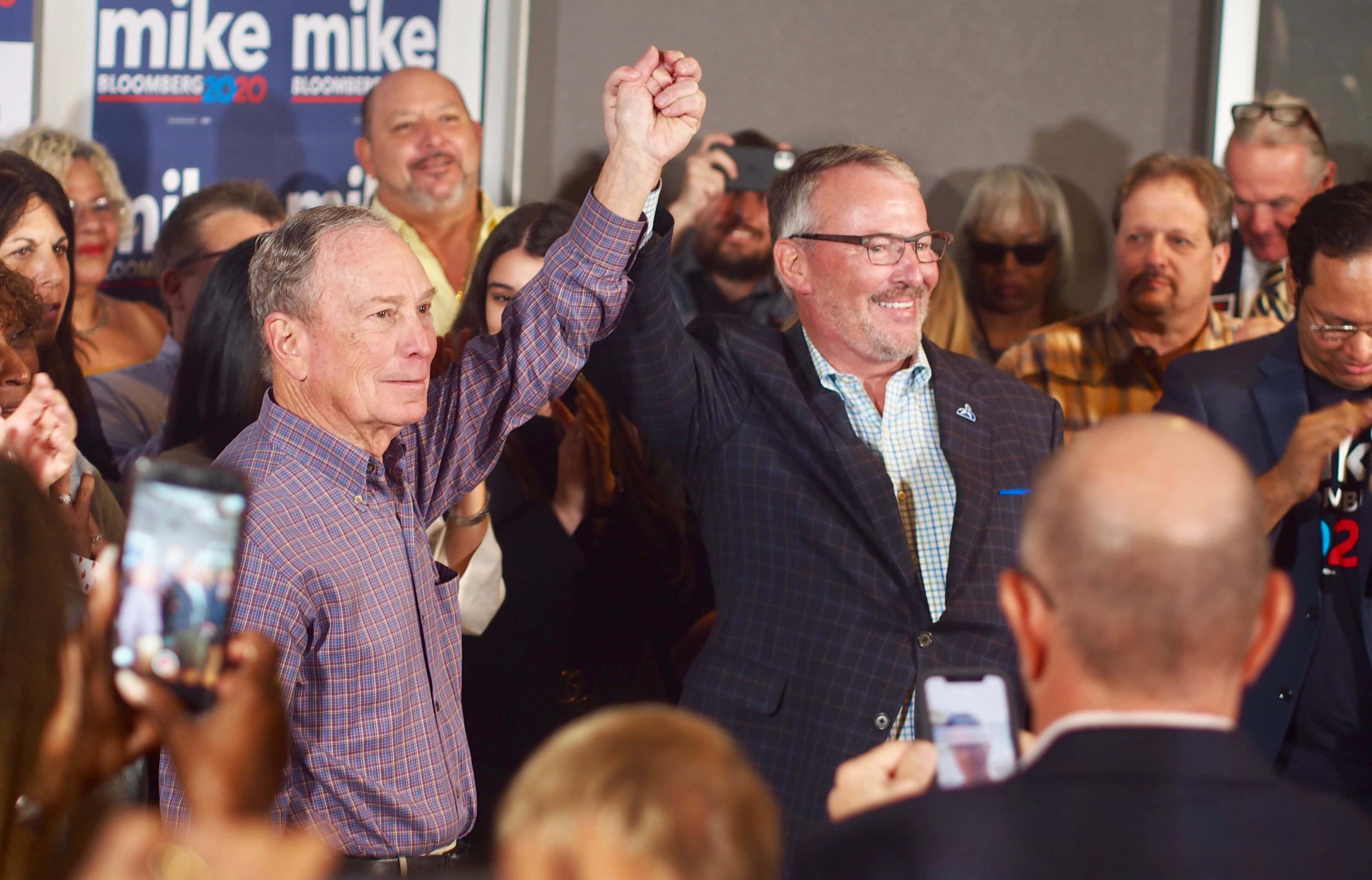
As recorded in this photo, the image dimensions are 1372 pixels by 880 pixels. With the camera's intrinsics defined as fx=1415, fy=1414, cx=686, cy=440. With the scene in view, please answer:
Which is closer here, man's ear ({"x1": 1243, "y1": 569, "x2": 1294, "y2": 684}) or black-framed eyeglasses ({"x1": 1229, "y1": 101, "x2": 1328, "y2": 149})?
man's ear ({"x1": 1243, "y1": 569, "x2": 1294, "y2": 684})

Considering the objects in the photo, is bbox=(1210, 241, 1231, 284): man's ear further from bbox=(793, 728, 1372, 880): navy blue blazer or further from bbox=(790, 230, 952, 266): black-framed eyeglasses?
bbox=(793, 728, 1372, 880): navy blue blazer

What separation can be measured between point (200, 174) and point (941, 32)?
2.49 meters

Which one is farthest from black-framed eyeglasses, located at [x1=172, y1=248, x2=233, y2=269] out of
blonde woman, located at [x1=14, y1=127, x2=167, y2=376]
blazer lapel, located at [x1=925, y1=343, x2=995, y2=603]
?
blazer lapel, located at [x1=925, y1=343, x2=995, y2=603]

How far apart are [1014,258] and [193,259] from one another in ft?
7.60

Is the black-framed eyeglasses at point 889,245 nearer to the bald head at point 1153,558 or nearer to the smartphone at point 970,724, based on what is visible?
the smartphone at point 970,724

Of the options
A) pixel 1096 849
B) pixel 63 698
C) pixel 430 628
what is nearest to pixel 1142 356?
pixel 430 628

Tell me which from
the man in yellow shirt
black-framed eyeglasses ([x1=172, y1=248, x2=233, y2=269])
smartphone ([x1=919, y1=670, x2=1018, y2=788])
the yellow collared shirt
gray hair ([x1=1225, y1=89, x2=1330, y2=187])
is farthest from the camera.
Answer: gray hair ([x1=1225, y1=89, x2=1330, y2=187])

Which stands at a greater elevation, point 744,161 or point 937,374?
point 744,161

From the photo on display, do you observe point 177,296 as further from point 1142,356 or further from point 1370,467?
point 1370,467

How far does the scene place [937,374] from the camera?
2627 mm

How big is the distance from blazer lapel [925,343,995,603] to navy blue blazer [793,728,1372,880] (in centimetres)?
124

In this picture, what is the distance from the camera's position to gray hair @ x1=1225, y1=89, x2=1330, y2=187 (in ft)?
13.2

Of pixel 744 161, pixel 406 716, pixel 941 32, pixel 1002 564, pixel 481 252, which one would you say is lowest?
pixel 406 716

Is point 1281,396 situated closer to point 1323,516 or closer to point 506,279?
point 1323,516
